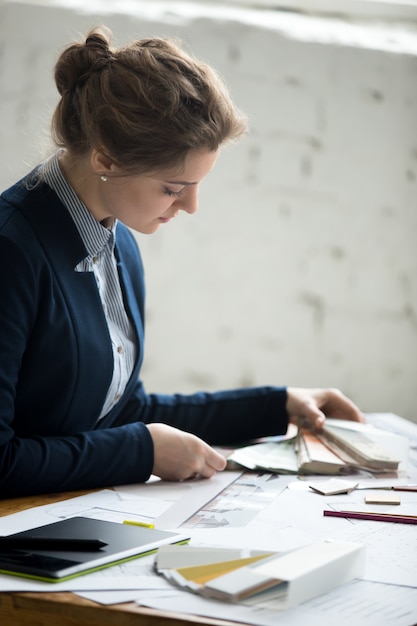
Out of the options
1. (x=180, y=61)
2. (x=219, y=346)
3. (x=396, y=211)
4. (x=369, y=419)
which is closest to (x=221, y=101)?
(x=180, y=61)

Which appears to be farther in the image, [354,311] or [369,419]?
[354,311]

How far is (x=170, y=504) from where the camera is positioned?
1.12 metres

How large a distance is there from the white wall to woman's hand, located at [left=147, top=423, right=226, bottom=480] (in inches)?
66.3

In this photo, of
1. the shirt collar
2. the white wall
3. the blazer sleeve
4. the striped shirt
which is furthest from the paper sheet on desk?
the white wall

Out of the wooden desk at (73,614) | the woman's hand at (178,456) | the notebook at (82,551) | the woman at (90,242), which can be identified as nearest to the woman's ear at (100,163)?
the woman at (90,242)

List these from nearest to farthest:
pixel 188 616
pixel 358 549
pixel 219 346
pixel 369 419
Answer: pixel 188 616, pixel 358 549, pixel 369 419, pixel 219 346

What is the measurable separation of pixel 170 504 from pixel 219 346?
1.88 m

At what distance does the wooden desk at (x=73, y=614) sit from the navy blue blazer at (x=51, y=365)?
396 mm

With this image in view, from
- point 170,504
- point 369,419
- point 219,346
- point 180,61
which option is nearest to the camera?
point 170,504

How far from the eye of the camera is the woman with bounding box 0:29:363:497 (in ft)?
3.85

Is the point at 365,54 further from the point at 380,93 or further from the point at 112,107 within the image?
the point at 112,107

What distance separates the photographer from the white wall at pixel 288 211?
9.58ft

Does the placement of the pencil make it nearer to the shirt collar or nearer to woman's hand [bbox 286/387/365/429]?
woman's hand [bbox 286/387/365/429]

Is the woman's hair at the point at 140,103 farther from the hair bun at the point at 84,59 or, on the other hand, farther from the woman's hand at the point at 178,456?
the woman's hand at the point at 178,456
